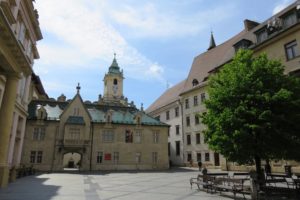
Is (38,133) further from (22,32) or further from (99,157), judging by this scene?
(22,32)

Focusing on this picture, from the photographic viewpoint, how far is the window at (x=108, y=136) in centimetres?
3884

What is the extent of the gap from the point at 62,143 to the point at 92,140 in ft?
14.2

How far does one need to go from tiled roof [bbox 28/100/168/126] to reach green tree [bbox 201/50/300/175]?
26686 mm

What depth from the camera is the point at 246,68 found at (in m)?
15.0

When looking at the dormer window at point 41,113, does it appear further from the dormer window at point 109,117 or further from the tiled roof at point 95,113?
the dormer window at point 109,117

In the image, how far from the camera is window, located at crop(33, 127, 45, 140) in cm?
3600

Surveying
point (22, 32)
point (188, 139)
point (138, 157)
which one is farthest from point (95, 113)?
point (22, 32)

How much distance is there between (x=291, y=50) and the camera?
26766 mm

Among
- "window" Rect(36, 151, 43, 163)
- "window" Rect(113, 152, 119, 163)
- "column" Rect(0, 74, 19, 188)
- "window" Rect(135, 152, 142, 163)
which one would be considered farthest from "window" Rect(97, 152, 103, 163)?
"column" Rect(0, 74, 19, 188)

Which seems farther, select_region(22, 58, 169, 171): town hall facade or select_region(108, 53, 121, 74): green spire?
select_region(108, 53, 121, 74): green spire

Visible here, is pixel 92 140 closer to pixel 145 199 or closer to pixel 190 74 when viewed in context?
pixel 190 74

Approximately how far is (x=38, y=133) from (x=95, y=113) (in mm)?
9249

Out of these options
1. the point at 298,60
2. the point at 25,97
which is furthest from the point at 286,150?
the point at 25,97

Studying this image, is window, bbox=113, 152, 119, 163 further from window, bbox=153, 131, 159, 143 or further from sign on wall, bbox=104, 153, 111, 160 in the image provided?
window, bbox=153, 131, 159, 143
